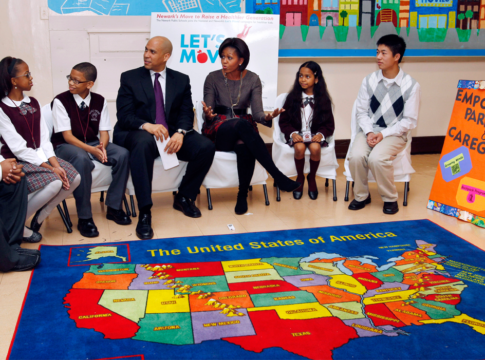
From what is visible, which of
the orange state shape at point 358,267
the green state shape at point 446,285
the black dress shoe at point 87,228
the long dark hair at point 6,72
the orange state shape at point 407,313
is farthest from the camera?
the black dress shoe at point 87,228

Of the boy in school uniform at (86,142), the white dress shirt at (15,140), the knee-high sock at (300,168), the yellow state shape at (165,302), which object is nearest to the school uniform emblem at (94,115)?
the boy in school uniform at (86,142)

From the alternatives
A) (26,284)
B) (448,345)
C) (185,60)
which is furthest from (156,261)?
(185,60)

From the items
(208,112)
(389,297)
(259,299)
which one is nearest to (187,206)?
(208,112)

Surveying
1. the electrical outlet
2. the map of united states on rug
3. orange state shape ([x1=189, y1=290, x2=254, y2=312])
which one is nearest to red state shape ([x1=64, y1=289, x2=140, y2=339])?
the map of united states on rug

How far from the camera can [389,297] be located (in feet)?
7.53

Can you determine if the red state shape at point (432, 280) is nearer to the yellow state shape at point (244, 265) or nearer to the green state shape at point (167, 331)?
the yellow state shape at point (244, 265)

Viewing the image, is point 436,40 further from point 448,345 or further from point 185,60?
point 448,345

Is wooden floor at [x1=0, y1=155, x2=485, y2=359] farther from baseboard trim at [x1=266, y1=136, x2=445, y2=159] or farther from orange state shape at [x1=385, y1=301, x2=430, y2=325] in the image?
baseboard trim at [x1=266, y1=136, x2=445, y2=159]

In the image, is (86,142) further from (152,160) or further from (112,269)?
(112,269)

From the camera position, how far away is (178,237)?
312 cm

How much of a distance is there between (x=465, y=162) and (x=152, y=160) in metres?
2.38

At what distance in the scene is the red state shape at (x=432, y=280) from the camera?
244 cm

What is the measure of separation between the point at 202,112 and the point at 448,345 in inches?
106

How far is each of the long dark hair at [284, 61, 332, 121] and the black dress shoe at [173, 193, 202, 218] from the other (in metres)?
1.23
